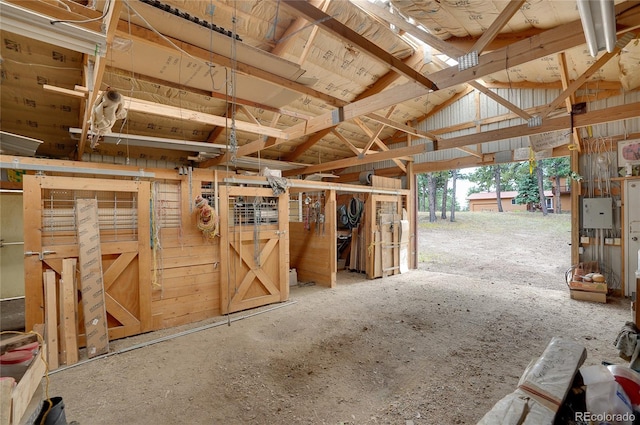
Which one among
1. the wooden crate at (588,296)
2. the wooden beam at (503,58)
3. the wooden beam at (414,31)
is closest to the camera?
the wooden beam at (503,58)

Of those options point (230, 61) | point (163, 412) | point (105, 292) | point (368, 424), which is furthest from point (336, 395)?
point (230, 61)

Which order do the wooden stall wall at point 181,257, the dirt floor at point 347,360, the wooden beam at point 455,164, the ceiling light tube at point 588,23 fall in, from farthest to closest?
1. the wooden beam at point 455,164
2. the wooden stall wall at point 181,257
3. the dirt floor at point 347,360
4. the ceiling light tube at point 588,23

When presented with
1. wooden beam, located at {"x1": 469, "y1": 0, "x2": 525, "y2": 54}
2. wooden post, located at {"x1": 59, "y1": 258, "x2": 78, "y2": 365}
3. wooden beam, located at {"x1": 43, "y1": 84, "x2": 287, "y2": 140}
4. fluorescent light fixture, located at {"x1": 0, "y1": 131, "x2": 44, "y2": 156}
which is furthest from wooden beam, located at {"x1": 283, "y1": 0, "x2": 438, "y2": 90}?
fluorescent light fixture, located at {"x1": 0, "y1": 131, "x2": 44, "y2": 156}

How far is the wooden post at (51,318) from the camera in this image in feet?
9.61

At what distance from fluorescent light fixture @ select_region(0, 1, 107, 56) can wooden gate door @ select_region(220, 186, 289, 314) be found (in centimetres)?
261

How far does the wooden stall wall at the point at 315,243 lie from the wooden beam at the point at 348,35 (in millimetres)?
3647

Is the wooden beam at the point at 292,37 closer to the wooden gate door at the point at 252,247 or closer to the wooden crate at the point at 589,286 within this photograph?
the wooden gate door at the point at 252,247

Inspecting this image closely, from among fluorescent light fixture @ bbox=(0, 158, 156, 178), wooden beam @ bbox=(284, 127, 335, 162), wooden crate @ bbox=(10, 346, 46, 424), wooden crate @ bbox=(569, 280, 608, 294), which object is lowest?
wooden crate @ bbox=(569, 280, 608, 294)

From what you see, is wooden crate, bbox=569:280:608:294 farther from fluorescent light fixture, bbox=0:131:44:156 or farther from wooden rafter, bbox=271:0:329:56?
fluorescent light fixture, bbox=0:131:44:156

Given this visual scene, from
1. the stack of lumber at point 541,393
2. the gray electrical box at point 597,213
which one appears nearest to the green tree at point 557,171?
the gray electrical box at point 597,213

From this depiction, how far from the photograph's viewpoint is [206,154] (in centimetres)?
637

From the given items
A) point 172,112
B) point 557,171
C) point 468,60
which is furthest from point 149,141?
point 557,171

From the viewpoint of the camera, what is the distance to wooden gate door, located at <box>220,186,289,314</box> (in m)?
4.47

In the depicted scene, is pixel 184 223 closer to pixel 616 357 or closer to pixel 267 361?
pixel 267 361
